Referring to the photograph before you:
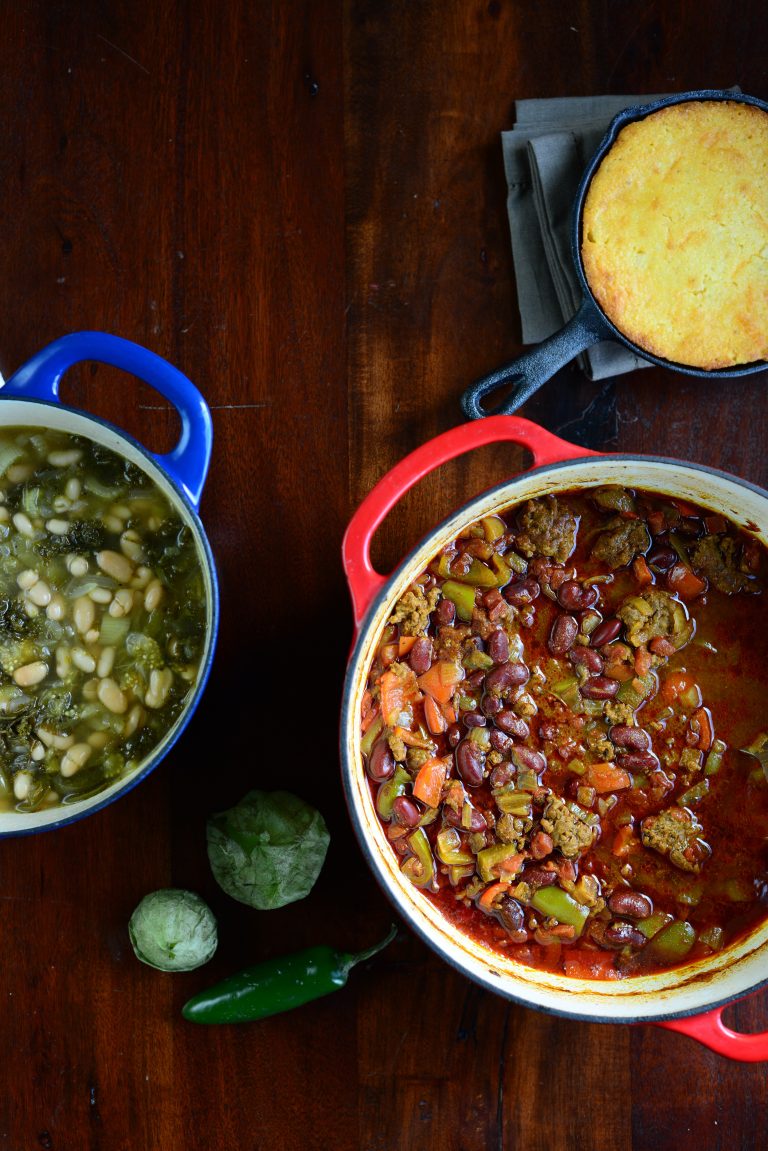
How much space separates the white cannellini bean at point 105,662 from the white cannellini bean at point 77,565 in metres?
0.18

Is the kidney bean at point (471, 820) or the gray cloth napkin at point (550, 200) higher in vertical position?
the gray cloth napkin at point (550, 200)

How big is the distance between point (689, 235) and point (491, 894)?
1.55 m

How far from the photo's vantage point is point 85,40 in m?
2.35

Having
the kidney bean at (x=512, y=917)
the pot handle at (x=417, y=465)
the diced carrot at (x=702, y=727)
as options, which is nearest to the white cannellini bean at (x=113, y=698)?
the pot handle at (x=417, y=465)

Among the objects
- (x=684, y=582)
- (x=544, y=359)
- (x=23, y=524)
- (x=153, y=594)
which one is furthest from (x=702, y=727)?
(x=23, y=524)

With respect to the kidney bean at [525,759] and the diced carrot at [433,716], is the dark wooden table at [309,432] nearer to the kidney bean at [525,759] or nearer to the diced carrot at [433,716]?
the diced carrot at [433,716]

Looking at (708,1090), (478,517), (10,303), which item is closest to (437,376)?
(478,517)

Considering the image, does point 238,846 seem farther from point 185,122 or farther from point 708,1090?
point 185,122

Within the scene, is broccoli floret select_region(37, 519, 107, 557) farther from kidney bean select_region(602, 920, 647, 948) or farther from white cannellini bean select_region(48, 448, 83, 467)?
kidney bean select_region(602, 920, 647, 948)

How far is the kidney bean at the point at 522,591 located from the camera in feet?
6.79

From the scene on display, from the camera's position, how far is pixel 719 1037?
1.88m

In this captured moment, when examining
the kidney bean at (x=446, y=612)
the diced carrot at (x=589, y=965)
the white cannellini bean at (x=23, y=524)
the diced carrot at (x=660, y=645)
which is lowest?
the diced carrot at (x=589, y=965)

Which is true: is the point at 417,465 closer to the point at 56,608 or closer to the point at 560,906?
the point at 56,608

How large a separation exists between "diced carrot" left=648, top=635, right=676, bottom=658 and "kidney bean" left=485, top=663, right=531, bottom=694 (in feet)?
0.95
